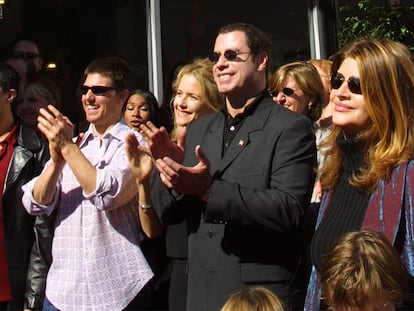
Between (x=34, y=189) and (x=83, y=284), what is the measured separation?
0.54 meters

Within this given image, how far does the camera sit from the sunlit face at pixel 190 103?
4.04m

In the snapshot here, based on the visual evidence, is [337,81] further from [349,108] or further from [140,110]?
[140,110]

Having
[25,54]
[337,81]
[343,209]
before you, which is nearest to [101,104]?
[337,81]

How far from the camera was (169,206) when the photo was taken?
3.18m

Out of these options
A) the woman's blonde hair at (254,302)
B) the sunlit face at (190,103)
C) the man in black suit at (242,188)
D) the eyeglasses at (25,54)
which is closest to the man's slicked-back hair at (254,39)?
the man in black suit at (242,188)

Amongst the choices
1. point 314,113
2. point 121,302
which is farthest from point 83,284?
point 314,113

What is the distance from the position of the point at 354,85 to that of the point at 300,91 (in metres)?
1.51

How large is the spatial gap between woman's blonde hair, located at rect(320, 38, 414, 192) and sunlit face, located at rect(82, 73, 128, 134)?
59.5 inches

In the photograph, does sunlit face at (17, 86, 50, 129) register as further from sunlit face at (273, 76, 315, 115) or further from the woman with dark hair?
sunlit face at (273, 76, 315, 115)

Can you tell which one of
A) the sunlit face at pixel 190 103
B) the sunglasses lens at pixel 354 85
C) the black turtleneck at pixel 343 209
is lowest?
the black turtleneck at pixel 343 209

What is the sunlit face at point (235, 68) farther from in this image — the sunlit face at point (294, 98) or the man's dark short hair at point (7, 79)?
the man's dark short hair at point (7, 79)

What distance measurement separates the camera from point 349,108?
109 inches

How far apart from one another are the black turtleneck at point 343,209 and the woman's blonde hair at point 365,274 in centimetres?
30

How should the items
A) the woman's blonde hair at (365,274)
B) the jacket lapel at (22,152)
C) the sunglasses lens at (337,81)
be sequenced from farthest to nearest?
the jacket lapel at (22,152) < the sunglasses lens at (337,81) < the woman's blonde hair at (365,274)
